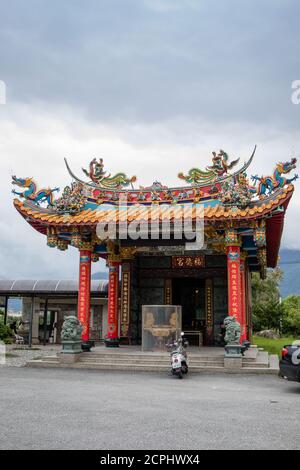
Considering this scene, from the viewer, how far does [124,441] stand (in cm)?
554

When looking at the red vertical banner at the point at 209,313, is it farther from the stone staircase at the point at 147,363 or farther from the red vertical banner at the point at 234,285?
Answer: the stone staircase at the point at 147,363

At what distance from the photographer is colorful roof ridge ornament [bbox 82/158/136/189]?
17.7 metres

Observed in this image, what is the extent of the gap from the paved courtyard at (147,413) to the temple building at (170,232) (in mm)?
4819

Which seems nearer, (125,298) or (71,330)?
(71,330)

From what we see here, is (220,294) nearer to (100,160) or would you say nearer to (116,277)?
(116,277)

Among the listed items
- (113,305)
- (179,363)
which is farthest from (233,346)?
(113,305)

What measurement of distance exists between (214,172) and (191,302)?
6679 millimetres

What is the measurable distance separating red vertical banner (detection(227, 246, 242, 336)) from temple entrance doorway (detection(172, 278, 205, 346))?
5301 mm

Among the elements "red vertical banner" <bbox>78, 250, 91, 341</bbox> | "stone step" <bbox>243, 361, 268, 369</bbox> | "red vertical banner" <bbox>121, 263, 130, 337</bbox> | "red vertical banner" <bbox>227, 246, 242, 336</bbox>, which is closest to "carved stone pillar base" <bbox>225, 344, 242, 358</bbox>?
"stone step" <bbox>243, 361, 268, 369</bbox>

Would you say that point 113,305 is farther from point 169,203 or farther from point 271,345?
point 271,345

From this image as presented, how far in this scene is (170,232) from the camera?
15.6 metres

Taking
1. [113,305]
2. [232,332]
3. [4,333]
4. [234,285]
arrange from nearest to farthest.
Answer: [232,332], [234,285], [4,333], [113,305]

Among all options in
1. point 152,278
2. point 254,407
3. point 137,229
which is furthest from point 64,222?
point 254,407
